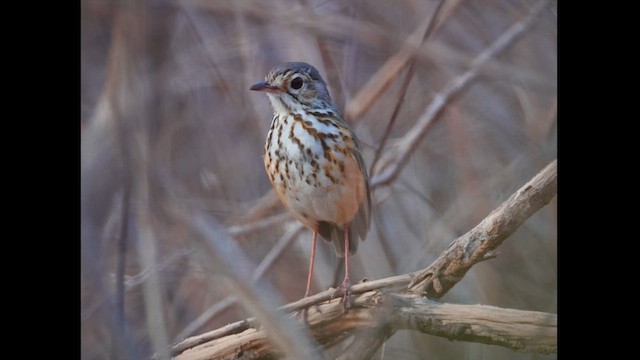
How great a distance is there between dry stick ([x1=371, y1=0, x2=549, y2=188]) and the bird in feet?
0.24

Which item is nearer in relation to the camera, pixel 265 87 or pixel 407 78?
pixel 265 87

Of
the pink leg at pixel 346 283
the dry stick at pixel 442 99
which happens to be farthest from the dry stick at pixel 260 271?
the dry stick at pixel 442 99

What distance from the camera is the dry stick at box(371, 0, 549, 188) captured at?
2.12m

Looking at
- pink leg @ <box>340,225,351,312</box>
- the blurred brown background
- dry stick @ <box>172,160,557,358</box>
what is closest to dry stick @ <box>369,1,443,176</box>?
the blurred brown background

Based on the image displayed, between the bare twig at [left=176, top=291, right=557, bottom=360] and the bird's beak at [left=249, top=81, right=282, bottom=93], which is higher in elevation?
the bird's beak at [left=249, top=81, right=282, bottom=93]

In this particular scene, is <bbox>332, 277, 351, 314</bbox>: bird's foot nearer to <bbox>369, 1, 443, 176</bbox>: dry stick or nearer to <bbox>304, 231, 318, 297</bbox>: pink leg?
<bbox>304, 231, 318, 297</bbox>: pink leg

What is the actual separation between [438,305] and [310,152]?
49 cm

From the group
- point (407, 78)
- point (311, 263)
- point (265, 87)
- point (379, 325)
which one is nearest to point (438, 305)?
point (379, 325)

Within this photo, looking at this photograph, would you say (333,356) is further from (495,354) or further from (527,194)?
(527,194)

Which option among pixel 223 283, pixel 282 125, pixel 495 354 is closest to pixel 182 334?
pixel 223 283

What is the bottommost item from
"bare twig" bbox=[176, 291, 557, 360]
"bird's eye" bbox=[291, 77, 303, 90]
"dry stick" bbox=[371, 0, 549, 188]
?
"bare twig" bbox=[176, 291, 557, 360]

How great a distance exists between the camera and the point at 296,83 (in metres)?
2.03

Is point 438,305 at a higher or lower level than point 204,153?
lower

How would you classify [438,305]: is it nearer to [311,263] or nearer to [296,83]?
[311,263]
